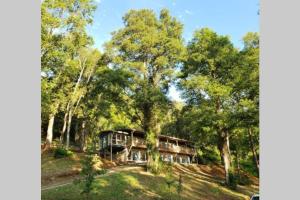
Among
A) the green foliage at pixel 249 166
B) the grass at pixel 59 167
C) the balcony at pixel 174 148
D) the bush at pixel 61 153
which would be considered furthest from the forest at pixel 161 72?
the balcony at pixel 174 148

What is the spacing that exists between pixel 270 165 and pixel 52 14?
31.3 meters

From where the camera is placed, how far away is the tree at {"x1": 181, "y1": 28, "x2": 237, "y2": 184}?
114 ft

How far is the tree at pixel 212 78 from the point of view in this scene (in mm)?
34875

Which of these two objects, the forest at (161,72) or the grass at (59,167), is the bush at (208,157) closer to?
the forest at (161,72)

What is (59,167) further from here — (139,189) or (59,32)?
(59,32)

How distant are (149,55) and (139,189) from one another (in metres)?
15.7

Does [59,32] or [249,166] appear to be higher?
[59,32]

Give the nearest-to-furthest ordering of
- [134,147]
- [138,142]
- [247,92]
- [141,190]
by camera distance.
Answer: [141,190], [247,92], [134,147], [138,142]

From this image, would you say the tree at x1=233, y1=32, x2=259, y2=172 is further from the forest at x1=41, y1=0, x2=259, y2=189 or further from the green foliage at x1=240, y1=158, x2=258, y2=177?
the green foliage at x1=240, y1=158, x2=258, y2=177

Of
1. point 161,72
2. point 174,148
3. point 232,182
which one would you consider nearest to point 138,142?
point 174,148

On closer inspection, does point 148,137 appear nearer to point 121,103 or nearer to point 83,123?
point 121,103

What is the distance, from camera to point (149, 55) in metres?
38.4

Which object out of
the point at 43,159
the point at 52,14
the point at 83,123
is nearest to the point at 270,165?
the point at 52,14

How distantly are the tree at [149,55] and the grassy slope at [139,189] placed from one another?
5449mm
